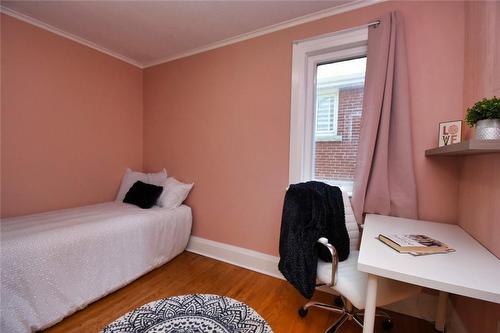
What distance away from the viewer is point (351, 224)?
1729 mm

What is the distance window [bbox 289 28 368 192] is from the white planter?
98 cm

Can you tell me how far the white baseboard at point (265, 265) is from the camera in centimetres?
154

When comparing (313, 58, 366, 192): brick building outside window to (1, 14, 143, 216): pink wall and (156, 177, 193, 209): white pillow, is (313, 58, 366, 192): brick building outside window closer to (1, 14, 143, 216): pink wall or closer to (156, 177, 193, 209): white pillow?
(156, 177, 193, 209): white pillow

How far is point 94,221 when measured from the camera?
6.37 feet

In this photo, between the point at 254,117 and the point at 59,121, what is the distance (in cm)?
216

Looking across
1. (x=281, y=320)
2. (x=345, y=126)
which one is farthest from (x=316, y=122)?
(x=281, y=320)

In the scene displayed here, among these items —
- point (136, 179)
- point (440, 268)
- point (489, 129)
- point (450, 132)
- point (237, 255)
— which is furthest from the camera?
point (136, 179)

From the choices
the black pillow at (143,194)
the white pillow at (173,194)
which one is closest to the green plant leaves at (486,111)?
the white pillow at (173,194)

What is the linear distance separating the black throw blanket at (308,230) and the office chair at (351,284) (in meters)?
0.08

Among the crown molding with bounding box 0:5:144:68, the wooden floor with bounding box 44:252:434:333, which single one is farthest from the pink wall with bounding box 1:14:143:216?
the wooden floor with bounding box 44:252:434:333

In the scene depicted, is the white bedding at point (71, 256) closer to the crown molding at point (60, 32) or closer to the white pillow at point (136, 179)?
the white pillow at point (136, 179)

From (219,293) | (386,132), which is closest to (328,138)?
(386,132)

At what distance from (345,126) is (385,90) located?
0.45 metres

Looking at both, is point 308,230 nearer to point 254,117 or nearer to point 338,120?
point 338,120
